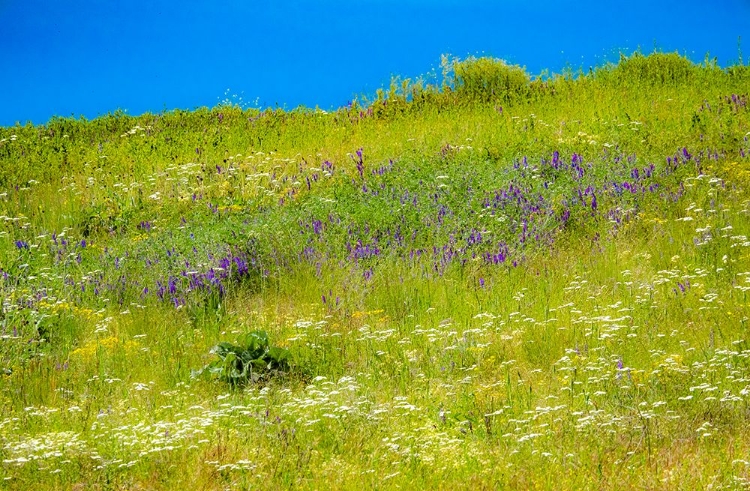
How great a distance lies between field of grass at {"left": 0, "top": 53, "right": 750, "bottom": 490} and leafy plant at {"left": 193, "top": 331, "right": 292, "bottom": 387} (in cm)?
3

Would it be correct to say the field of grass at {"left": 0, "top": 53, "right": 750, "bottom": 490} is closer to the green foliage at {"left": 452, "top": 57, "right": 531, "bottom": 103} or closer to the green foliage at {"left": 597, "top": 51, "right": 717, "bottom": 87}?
the green foliage at {"left": 597, "top": 51, "right": 717, "bottom": 87}

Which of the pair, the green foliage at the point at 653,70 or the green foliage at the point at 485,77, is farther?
the green foliage at the point at 485,77

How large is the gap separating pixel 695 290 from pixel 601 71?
1274 cm

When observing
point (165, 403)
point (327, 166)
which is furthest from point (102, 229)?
point (165, 403)

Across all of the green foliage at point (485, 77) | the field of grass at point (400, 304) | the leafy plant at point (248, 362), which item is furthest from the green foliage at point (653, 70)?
the leafy plant at point (248, 362)

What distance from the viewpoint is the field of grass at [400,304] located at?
4805 mm

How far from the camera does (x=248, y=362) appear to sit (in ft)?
21.1

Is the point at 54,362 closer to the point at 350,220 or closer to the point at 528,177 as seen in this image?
the point at 350,220

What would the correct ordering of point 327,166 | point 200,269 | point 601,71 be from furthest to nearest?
point 601,71 → point 327,166 → point 200,269

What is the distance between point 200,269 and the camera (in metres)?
9.25

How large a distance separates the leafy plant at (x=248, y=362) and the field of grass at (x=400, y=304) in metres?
0.03

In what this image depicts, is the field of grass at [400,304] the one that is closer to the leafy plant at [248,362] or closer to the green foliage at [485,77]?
the leafy plant at [248,362]

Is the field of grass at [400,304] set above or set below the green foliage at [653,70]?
below

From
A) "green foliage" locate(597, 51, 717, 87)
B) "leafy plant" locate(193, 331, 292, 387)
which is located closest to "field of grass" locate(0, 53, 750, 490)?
Result: "leafy plant" locate(193, 331, 292, 387)
